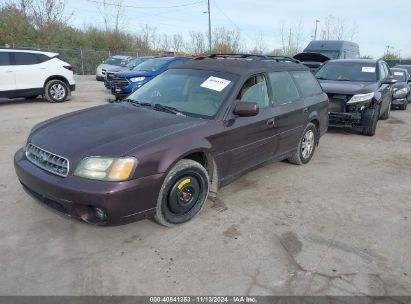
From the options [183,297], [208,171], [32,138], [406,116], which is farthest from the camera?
[406,116]

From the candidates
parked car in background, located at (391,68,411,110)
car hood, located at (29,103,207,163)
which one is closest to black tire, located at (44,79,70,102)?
car hood, located at (29,103,207,163)

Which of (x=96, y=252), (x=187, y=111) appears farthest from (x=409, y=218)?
(x=96, y=252)

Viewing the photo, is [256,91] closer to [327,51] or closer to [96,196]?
[96,196]

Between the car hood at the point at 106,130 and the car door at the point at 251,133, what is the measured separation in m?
0.46

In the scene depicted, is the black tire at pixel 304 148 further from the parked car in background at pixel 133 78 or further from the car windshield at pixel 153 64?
the car windshield at pixel 153 64

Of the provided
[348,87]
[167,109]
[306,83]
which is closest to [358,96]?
[348,87]

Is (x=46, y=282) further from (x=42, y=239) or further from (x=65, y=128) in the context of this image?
(x=65, y=128)

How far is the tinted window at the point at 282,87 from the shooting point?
479cm

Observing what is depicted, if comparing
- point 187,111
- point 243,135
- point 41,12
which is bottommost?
point 243,135

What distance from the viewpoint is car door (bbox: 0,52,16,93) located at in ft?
34.3

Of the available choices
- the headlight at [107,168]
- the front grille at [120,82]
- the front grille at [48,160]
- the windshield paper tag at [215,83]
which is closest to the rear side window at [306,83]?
the windshield paper tag at [215,83]

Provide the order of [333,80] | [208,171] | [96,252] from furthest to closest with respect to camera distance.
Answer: [333,80], [208,171], [96,252]

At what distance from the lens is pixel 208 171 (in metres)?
3.96

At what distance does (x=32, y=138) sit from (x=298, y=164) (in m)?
3.96
